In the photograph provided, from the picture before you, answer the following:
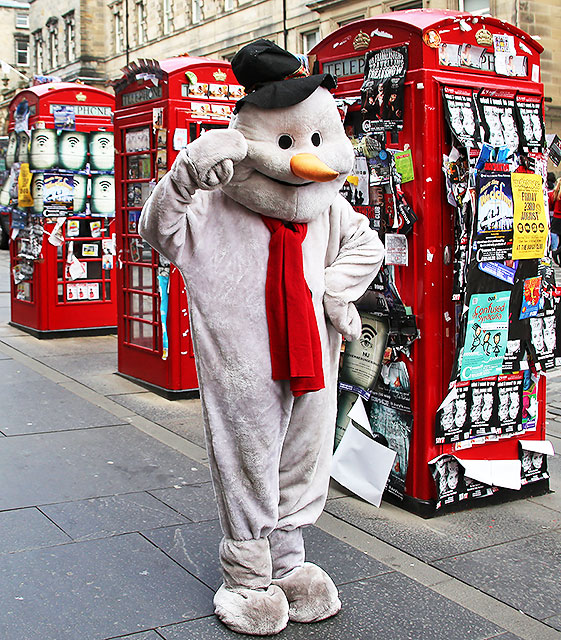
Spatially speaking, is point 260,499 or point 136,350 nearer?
point 260,499

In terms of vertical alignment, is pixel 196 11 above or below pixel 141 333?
above

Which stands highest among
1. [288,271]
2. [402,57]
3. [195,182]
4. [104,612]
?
[402,57]

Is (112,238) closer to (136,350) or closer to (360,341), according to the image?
(136,350)

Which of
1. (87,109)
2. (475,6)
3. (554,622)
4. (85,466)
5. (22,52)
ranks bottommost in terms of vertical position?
(554,622)

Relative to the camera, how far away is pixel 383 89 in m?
4.43

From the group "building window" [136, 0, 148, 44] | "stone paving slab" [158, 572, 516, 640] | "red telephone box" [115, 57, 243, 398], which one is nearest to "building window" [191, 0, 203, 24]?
"building window" [136, 0, 148, 44]

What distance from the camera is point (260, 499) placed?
3.25 metres

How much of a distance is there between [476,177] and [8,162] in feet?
24.4

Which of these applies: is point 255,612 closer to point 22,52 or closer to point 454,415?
point 454,415

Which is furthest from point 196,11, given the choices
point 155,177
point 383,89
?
point 383,89

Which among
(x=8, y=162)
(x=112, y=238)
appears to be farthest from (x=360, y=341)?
(x=8, y=162)

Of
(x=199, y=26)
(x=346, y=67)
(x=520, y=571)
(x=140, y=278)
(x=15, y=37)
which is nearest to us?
(x=520, y=571)

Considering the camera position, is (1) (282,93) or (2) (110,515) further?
(2) (110,515)

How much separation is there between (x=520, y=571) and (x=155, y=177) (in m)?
4.37
